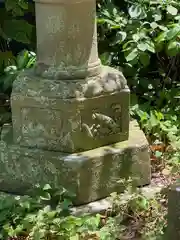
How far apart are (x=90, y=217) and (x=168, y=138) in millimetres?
1256

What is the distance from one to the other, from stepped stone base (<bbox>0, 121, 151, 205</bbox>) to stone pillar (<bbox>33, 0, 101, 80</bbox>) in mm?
478

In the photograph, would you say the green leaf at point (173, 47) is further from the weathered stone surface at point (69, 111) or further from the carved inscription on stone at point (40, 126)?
the carved inscription on stone at point (40, 126)

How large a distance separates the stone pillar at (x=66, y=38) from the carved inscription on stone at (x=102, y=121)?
0.74 ft

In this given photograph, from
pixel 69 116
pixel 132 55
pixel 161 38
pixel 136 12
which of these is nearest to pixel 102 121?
pixel 69 116

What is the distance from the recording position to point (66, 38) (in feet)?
13.1

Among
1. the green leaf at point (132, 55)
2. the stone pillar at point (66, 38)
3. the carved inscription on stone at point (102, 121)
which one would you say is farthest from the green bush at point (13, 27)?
the carved inscription on stone at point (102, 121)

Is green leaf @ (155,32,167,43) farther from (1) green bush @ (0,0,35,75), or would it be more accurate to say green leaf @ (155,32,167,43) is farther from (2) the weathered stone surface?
(2) the weathered stone surface

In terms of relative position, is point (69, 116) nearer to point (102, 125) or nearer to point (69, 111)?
point (69, 111)

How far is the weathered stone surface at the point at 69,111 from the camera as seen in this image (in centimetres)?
396

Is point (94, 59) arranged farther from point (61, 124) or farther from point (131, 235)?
point (131, 235)

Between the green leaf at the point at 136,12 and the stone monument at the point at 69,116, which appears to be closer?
the stone monument at the point at 69,116

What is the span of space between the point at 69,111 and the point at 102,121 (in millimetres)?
264

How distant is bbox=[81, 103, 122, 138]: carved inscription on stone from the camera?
158 inches

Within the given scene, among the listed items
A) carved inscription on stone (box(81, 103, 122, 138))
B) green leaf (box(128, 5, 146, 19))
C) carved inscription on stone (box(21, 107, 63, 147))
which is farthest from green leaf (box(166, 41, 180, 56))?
carved inscription on stone (box(21, 107, 63, 147))
